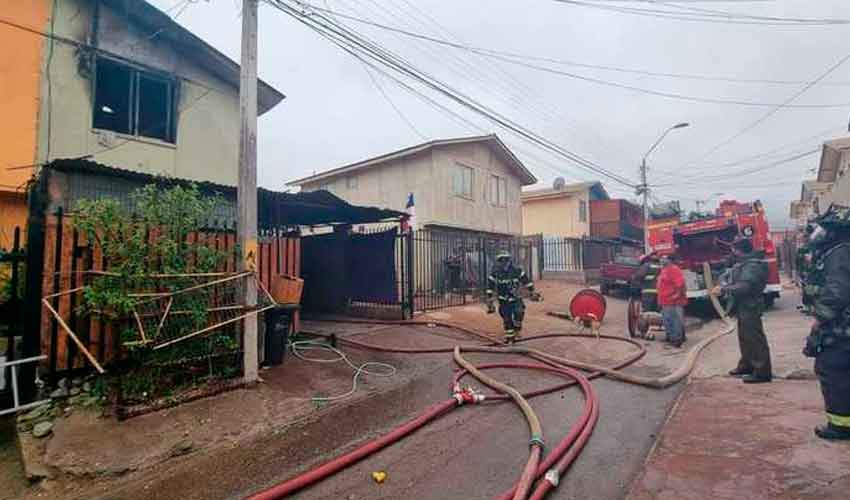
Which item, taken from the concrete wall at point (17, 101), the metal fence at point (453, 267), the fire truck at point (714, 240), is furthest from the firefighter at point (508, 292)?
the concrete wall at point (17, 101)

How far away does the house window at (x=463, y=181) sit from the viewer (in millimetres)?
19219

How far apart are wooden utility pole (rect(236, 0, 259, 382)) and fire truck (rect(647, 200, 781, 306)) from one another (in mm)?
11600

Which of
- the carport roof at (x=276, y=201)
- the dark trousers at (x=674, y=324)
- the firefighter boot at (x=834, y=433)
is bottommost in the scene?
the firefighter boot at (x=834, y=433)

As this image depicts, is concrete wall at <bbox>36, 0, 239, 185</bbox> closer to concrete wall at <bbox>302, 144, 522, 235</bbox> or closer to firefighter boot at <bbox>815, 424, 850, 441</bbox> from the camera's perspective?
concrete wall at <bbox>302, 144, 522, 235</bbox>

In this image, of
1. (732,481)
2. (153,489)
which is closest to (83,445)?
(153,489)

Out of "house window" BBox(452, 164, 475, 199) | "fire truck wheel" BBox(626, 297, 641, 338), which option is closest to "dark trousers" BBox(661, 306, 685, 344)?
"fire truck wheel" BBox(626, 297, 641, 338)

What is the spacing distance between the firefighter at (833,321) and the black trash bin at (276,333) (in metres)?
6.13

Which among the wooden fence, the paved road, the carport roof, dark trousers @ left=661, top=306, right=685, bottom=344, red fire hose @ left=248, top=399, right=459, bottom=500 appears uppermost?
the carport roof

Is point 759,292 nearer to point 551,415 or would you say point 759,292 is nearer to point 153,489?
point 551,415

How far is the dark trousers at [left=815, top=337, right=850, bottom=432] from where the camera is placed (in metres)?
3.59

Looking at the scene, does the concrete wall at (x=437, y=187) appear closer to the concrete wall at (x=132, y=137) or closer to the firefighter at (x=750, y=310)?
the concrete wall at (x=132, y=137)

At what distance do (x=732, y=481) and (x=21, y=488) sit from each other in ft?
18.1

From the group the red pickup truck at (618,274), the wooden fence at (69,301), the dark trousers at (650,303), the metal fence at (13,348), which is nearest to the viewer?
the metal fence at (13,348)

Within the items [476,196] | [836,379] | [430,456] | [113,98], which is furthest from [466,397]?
[476,196]
